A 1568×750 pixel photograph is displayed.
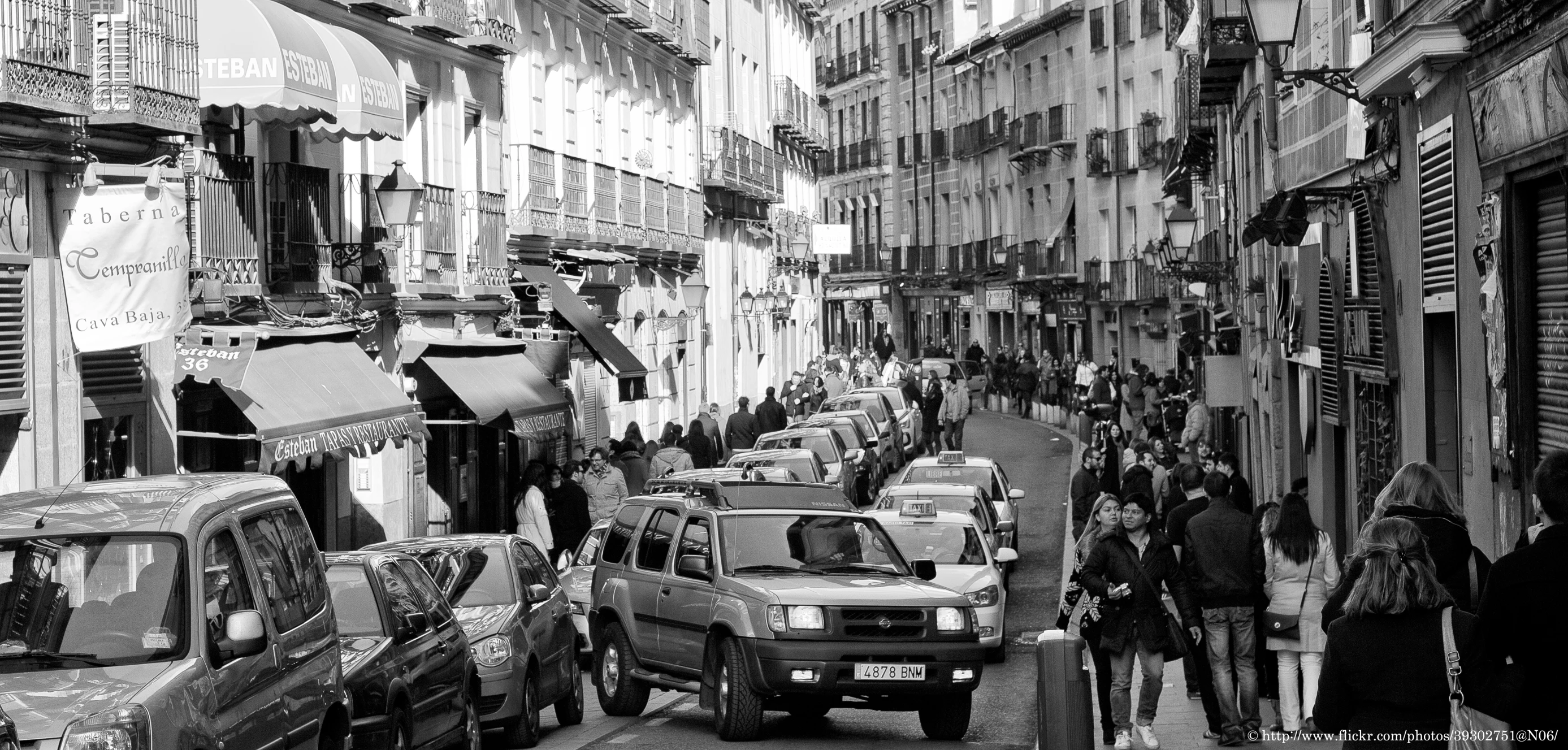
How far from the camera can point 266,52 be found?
18.0 meters

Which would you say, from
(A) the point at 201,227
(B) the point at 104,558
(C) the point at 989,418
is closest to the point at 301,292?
(A) the point at 201,227

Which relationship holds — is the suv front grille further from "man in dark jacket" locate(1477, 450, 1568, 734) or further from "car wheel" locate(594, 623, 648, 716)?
"man in dark jacket" locate(1477, 450, 1568, 734)

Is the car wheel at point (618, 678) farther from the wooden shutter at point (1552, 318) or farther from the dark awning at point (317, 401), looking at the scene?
the wooden shutter at point (1552, 318)

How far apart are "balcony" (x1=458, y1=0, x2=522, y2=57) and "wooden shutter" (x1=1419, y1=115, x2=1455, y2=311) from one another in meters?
15.2

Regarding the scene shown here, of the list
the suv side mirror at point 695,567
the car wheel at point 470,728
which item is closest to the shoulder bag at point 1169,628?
the suv side mirror at point 695,567

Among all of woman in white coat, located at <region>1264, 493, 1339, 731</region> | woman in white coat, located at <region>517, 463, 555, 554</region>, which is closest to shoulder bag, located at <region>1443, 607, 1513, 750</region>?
woman in white coat, located at <region>1264, 493, 1339, 731</region>

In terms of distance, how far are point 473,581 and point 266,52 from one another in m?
5.81

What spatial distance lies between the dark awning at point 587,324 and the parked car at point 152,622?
19643 millimetres

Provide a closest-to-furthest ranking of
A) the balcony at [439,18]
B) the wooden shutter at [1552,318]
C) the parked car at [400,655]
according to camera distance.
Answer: the wooden shutter at [1552,318], the parked car at [400,655], the balcony at [439,18]

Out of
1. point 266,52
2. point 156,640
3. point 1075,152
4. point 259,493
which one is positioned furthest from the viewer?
point 1075,152

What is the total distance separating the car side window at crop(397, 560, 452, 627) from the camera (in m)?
12.5

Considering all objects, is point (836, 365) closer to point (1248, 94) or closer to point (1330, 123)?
point (1248, 94)

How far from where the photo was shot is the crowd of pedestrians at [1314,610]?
674 centimetres

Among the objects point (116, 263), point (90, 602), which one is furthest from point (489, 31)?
point (90, 602)
